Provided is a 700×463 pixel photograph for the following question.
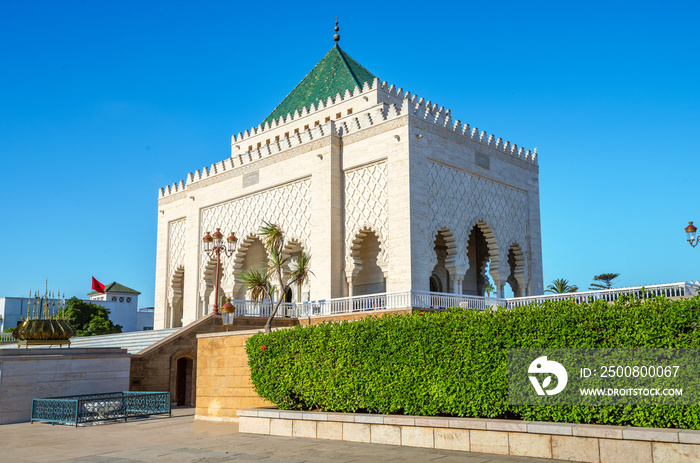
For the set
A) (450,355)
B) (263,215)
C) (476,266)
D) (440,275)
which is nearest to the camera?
(450,355)

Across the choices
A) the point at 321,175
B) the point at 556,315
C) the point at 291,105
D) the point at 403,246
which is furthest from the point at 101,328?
the point at 556,315

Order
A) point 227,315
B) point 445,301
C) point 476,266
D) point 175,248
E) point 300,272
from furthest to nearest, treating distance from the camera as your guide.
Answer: point 175,248, point 476,266, point 300,272, point 445,301, point 227,315

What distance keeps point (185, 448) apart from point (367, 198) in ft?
46.6

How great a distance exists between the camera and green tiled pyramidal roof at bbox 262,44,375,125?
90.4 feet

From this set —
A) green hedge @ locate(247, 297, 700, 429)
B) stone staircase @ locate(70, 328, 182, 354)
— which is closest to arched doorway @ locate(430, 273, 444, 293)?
stone staircase @ locate(70, 328, 182, 354)

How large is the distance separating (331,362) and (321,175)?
547 inches

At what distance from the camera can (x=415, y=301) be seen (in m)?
17.5

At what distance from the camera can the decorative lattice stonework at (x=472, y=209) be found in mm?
21438

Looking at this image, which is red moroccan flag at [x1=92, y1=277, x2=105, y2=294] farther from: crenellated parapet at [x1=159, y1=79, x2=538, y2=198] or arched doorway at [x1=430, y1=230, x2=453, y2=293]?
arched doorway at [x1=430, y1=230, x2=453, y2=293]

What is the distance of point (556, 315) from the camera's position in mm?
7602

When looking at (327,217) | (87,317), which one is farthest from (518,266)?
(87,317)

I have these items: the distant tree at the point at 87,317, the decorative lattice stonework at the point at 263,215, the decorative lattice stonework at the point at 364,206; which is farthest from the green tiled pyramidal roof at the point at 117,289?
the decorative lattice stonework at the point at 364,206

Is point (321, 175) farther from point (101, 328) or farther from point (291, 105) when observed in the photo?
point (101, 328)

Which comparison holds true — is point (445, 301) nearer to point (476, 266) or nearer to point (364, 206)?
point (364, 206)
